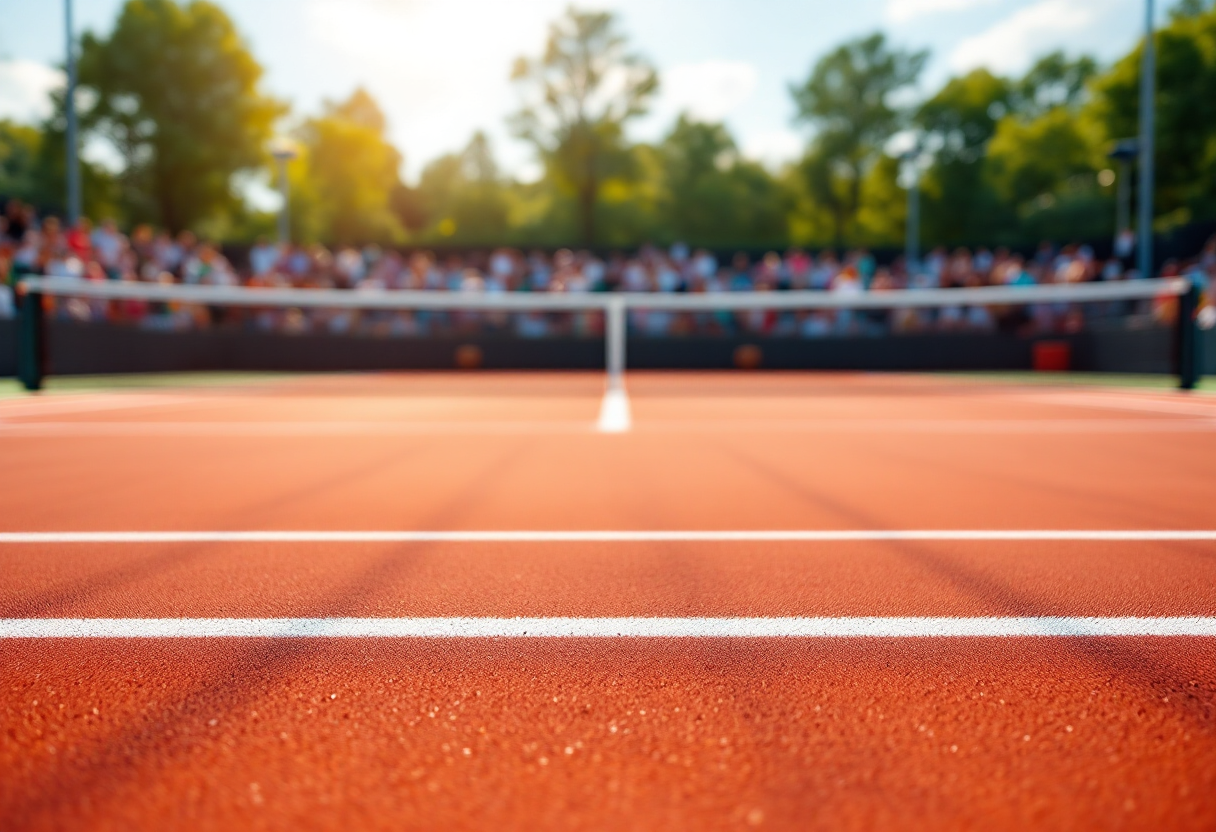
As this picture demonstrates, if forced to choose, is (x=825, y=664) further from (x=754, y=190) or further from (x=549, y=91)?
(x=754, y=190)

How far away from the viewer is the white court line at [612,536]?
9.55 ft

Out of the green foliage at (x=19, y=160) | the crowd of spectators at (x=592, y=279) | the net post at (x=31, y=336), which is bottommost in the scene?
the net post at (x=31, y=336)

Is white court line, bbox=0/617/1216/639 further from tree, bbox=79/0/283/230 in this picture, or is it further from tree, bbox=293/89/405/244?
tree, bbox=293/89/405/244

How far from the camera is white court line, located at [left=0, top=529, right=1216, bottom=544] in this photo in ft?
9.55

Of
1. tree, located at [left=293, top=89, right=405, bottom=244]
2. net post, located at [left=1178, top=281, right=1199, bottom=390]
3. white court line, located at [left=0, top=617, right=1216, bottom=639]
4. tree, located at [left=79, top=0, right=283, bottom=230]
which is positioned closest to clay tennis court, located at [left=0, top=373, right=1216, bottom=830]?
white court line, located at [left=0, top=617, right=1216, bottom=639]

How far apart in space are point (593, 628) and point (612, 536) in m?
0.99

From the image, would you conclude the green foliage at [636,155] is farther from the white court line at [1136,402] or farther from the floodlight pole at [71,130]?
Answer: the white court line at [1136,402]

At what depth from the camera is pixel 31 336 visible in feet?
31.0

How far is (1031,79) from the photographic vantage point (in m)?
63.0

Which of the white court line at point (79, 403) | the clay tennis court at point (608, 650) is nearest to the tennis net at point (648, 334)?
the white court line at point (79, 403)

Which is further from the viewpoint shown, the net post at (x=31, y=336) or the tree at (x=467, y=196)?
the tree at (x=467, y=196)

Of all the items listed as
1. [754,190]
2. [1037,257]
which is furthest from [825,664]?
[754,190]

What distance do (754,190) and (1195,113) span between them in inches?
996

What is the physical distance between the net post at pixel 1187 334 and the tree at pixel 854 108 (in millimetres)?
49249
